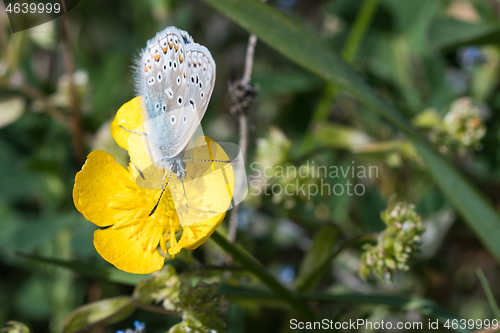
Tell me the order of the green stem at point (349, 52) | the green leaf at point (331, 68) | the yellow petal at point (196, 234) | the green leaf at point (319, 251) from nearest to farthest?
the yellow petal at point (196, 234) < the green leaf at point (331, 68) < the green leaf at point (319, 251) < the green stem at point (349, 52)

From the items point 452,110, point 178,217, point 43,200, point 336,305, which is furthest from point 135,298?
point 452,110

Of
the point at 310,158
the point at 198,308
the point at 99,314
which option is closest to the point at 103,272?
the point at 99,314

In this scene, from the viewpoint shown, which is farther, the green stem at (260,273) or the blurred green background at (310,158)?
the blurred green background at (310,158)

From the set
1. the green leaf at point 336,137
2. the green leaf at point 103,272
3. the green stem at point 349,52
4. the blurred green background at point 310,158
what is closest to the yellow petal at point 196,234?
the green leaf at point 103,272

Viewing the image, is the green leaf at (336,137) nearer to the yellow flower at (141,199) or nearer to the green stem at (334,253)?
the green stem at (334,253)

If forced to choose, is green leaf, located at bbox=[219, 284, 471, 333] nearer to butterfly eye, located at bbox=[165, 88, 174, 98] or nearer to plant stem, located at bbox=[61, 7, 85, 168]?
butterfly eye, located at bbox=[165, 88, 174, 98]

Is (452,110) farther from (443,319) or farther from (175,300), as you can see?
(175,300)
